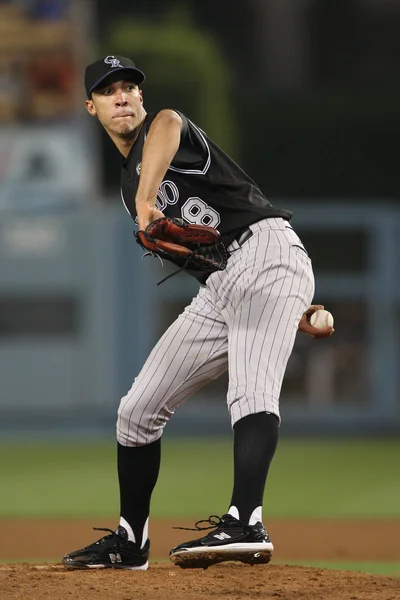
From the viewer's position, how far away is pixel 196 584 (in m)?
4.00

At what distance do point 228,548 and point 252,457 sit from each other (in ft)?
1.01

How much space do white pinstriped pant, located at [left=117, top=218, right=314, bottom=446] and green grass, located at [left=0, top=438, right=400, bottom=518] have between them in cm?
267

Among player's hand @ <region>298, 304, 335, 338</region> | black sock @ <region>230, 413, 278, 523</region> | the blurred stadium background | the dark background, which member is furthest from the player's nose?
the dark background

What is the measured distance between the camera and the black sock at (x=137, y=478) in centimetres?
435

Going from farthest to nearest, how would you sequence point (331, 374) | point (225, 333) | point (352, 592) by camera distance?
point (331, 374) < point (225, 333) < point (352, 592)

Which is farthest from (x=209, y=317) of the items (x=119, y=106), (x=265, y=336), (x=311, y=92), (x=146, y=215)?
(x=311, y=92)

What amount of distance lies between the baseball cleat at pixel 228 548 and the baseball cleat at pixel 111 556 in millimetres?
543

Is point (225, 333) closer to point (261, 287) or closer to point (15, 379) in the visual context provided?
point (261, 287)

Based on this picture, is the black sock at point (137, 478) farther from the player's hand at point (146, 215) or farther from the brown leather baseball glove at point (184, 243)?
the player's hand at point (146, 215)

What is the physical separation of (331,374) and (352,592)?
7189 millimetres

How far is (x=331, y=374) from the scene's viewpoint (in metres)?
11.1

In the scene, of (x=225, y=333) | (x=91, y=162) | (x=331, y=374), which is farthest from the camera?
(x=91, y=162)

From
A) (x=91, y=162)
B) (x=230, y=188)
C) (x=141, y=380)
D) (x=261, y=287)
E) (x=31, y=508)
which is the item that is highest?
(x=91, y=162)

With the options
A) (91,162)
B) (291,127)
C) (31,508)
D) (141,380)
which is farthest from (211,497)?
(291,127)
